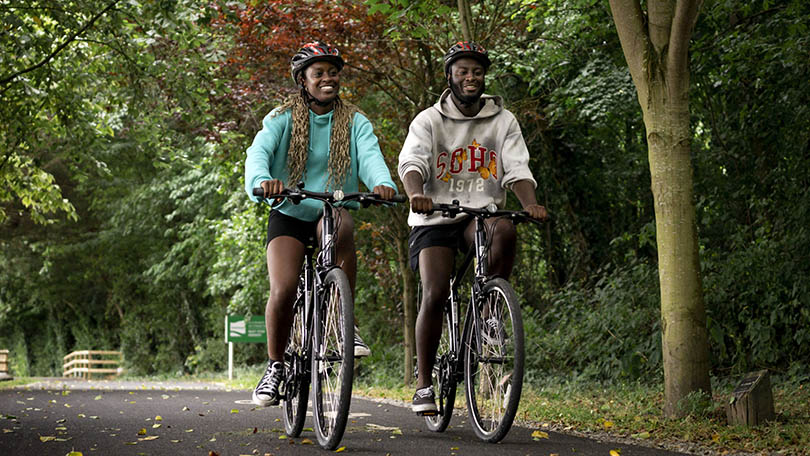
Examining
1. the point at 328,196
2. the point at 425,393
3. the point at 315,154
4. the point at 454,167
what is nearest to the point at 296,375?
the point at 425,393

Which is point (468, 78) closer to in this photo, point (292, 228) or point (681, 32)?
point (292, 228)

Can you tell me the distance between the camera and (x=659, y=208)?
246 inches

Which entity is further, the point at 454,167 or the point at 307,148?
the point at 454,167

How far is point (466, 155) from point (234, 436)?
86.4 inches

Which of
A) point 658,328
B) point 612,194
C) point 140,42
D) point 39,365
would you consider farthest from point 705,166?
point 39,365

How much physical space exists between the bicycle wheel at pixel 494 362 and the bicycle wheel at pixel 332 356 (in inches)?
33.7

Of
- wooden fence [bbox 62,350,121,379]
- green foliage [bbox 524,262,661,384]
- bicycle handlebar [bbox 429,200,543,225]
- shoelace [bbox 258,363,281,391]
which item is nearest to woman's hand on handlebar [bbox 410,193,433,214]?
bicycle handlebar [bbox 429,200,543,225]

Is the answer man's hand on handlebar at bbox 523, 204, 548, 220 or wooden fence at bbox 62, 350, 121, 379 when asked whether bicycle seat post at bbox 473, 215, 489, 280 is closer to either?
man's hand on handlebar at bbox 523, 204, 548, 220

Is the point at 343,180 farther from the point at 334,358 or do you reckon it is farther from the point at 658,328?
the point at 658,328

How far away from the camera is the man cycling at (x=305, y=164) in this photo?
5055mm

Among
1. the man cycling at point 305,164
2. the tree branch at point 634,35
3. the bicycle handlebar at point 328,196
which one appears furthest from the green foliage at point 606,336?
the bicycle handlebar at point 328,196

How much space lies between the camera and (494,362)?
16.1 ft

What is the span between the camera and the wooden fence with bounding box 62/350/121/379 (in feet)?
94.7

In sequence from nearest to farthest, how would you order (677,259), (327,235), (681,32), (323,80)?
(327,235) → (323,80) → (677,259) → (681,32)
